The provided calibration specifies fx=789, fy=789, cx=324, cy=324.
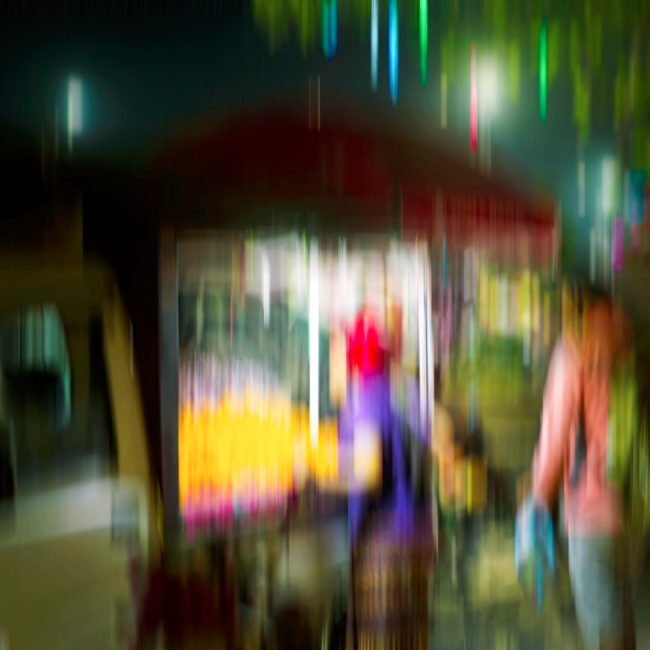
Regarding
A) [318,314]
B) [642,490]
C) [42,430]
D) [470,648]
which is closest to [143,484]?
[42,430]

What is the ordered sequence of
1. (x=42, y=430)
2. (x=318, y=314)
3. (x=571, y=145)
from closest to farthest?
(x=42, y=430), (x=318, y=314), (x=571, y=145)

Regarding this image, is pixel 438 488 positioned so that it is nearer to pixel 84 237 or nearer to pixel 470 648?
pixel 470 648

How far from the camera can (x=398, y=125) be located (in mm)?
999

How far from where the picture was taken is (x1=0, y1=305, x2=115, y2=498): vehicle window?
0.84 metres

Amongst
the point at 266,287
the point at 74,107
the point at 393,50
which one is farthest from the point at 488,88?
the point at 74,107

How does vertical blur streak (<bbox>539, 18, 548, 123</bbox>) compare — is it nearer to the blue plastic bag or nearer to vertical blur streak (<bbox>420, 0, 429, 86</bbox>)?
vertical blur streak (<bbox>420, 0, 429, 86</bbox>)

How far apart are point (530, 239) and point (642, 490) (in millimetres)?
379

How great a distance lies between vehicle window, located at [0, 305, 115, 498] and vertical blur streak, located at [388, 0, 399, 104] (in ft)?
1.53

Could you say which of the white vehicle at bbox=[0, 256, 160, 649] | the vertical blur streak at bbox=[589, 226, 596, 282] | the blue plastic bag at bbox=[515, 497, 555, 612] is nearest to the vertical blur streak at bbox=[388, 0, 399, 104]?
the vertical blur streak at bbox=[589, 226, 596, 282]

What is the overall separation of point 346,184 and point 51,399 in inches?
16.8

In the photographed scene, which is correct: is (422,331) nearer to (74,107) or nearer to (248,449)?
(248,449)

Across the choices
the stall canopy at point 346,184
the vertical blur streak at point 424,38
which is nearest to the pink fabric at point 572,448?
the stall canopy at point 346,184

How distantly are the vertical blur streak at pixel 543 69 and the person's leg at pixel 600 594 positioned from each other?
0.58 meters

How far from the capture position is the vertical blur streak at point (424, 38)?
101cm
